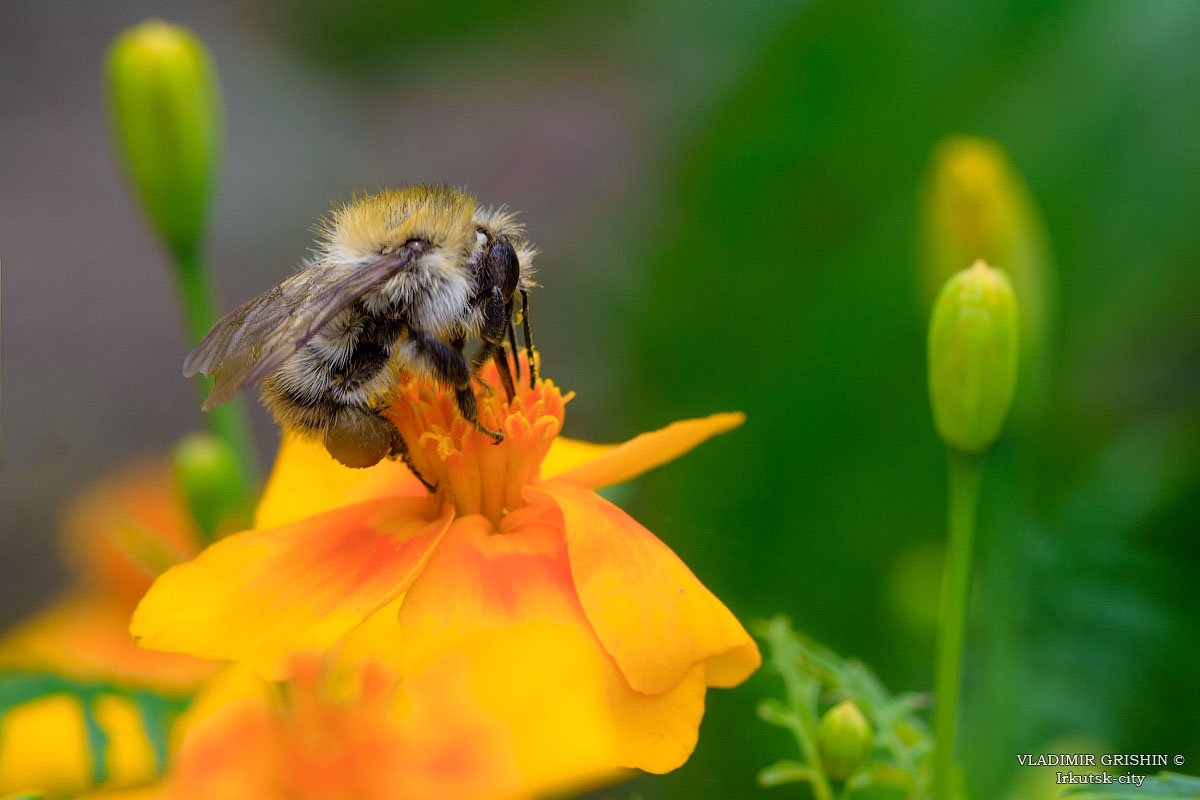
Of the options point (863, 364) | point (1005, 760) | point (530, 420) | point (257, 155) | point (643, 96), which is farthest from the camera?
point (257, 155)

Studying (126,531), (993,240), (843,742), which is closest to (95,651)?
(126,531)

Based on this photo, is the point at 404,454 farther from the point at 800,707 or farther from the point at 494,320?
the point at 800,707

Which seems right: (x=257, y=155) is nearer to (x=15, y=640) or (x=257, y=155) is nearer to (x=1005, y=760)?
(x=15, y=640)

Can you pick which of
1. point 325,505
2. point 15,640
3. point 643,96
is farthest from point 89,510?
point 643,96

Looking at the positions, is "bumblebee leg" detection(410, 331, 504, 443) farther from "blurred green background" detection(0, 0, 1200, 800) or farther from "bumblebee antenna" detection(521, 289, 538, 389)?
"blurred green background" detection(0, 0, 1200, 800)

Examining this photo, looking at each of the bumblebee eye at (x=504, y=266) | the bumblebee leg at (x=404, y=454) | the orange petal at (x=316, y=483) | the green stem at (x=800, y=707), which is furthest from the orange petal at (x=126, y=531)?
the green stem at (x=800, y=707)

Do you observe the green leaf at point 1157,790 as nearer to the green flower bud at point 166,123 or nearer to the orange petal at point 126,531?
the orange petal at point 126,531
